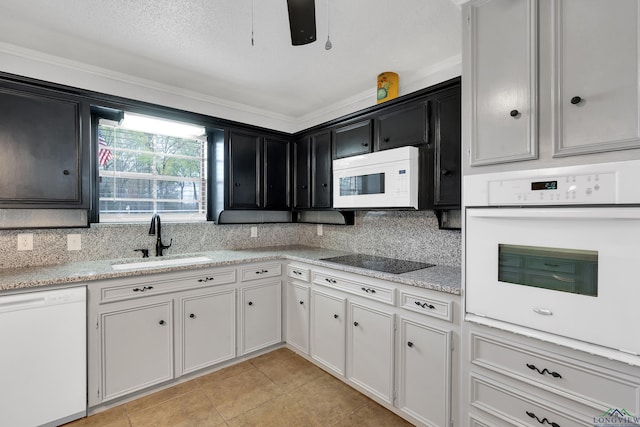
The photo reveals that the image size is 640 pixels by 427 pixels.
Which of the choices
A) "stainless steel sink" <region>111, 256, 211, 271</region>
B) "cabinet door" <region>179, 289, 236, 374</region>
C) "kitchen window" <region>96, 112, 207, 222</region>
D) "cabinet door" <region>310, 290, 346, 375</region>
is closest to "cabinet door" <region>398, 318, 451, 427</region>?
"cabinet door" <region>310, 290, 346, 375</region>

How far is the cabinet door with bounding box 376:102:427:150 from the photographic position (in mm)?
2184

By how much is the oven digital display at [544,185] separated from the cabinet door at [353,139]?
4.60 feet

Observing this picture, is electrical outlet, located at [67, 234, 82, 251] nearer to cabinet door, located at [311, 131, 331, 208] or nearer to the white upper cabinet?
cabinet door, located at [311, 131, 331, 208]

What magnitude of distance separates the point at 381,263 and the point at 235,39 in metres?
1.97

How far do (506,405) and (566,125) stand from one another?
130 centimetres

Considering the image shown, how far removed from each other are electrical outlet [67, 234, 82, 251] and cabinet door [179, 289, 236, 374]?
0.94m

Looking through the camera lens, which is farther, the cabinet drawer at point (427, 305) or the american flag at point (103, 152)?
the american flag at point (103, 152)

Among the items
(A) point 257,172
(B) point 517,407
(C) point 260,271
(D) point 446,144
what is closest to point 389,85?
(D) point 446,144

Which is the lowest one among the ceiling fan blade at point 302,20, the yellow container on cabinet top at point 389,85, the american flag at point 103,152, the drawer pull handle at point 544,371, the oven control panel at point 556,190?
the drawer pull handle at point 544,371

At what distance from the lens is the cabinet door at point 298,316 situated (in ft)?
8.84

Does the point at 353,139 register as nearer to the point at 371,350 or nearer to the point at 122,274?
the point at 371,350

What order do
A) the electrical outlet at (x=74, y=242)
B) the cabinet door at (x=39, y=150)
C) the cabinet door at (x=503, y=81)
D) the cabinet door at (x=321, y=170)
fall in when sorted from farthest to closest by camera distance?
the cabinet door at (x=321, y=170) < the electrical outlet at (x=74, y=242) < the cabinet door at (x=39, y=150) < the cabinet door at (x=503, y=81)

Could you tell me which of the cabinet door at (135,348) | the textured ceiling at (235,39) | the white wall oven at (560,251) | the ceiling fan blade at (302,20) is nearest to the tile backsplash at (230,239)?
the cabinet door at (135,348)

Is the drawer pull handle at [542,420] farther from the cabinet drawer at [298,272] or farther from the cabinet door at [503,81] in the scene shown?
the cabinet drawer at [298,272]
